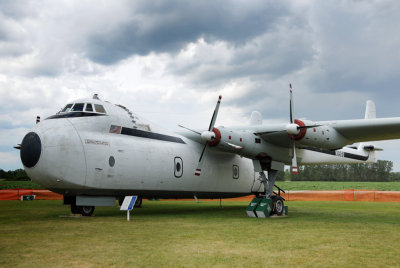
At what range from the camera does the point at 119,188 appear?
1494 centimetres

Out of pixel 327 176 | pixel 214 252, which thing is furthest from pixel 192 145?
pixel 327 176

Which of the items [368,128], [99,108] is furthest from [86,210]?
[368,128]

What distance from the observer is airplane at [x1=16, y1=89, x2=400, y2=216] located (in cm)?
1360

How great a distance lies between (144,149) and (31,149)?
4.71 m

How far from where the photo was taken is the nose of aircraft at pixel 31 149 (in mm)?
13320

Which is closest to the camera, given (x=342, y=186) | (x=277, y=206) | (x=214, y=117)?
(x=214, y=117)

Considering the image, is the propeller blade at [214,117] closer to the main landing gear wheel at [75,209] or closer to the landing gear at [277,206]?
the landing gear at [277,206]

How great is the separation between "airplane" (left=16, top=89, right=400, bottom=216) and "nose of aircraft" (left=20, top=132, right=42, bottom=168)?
0.04m

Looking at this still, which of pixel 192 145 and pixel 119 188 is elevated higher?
pixel 192 145

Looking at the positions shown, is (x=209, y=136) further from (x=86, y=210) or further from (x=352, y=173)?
(x=352, y=173)

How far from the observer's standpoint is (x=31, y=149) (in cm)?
1338

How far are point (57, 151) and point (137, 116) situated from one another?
455 cm

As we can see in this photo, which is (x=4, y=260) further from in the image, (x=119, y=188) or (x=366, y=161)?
(x=366, y=161)

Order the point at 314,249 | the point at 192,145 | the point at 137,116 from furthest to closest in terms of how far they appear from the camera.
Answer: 1. the point at 192,145
2. the point at 137,116
3. the point at 314,249
